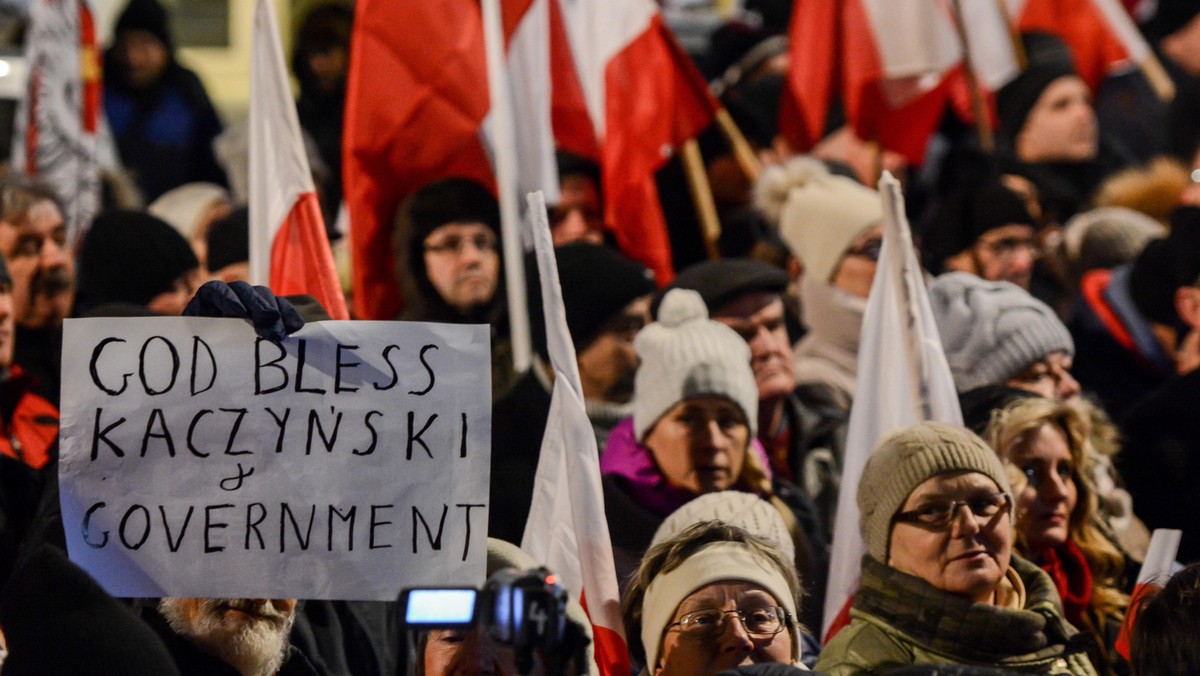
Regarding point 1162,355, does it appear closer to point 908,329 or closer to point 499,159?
point 908,329

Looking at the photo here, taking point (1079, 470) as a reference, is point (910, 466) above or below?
above

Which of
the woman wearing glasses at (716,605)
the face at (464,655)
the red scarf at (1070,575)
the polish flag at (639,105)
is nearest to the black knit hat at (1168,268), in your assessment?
the red scarf at (1070,575)

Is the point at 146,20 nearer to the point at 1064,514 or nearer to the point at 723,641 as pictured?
the point at 1064,514

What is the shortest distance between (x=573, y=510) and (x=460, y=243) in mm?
2144

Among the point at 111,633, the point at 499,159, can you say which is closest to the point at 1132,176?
the point at 499,159

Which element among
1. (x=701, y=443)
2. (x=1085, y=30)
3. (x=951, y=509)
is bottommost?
(x=701, y=443)

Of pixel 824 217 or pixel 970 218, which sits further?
pixel 970 218

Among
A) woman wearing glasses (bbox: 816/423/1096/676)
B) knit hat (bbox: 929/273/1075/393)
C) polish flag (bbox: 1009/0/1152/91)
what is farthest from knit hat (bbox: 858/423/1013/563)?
polish flag (bbox: 1009/0/1152/91)

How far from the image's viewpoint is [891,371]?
5.43 metres

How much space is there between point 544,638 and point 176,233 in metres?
3.78

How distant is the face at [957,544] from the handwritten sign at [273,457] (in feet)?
3.59

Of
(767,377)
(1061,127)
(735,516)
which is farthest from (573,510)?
(1061,127)

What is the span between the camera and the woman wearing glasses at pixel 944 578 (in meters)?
4.35

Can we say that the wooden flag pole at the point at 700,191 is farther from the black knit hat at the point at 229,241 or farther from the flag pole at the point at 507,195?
the black knit hat at the point at 229,241
